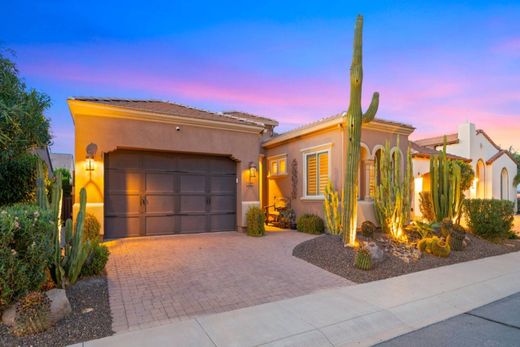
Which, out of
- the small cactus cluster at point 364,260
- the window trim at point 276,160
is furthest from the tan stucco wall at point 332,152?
the small cactus cluster at point 364,260

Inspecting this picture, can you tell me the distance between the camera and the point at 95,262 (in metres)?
5.43

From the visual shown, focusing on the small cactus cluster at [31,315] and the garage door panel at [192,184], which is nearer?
the small cactus cluster at [31,315]

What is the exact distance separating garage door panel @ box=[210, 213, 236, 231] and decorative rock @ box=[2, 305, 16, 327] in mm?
7359

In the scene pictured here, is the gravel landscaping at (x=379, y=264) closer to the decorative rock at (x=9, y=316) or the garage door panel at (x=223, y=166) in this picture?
the garage door panel at (x=223, y=166)

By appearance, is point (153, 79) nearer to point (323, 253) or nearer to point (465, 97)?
point (323, 253)

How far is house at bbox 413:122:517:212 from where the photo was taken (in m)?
19.8

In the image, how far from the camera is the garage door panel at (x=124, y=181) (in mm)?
9281

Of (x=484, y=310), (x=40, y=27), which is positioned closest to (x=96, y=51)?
(x=40, y=27)

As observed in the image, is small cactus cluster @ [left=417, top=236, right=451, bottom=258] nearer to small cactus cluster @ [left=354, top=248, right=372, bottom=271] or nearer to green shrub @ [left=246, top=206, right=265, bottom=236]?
small cactus cluster @ [left=354, top=248, right=372, bottom=271]

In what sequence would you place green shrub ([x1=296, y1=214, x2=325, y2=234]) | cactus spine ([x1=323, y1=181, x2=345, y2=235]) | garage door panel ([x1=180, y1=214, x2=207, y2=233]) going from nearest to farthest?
1. cactus spine ([x1=323, y1=181, x2=345, y2=235])
2. garage door panel ([x1=180, y1=214, x2=207, y2=233])
3. green shrub ([x1=296, y1=214, x2=325, y2=234])

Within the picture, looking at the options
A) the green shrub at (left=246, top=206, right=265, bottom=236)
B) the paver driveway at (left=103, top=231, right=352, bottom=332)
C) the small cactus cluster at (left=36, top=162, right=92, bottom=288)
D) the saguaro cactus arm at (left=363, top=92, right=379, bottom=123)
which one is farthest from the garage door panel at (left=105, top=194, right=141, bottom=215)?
the saguaro cactus arm at (left=363, top=92, right=379, bottom=123)

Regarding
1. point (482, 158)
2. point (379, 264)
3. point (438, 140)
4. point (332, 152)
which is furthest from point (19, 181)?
point (482, 158)

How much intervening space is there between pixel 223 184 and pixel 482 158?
64.6 ft

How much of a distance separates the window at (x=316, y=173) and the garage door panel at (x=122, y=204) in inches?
251
